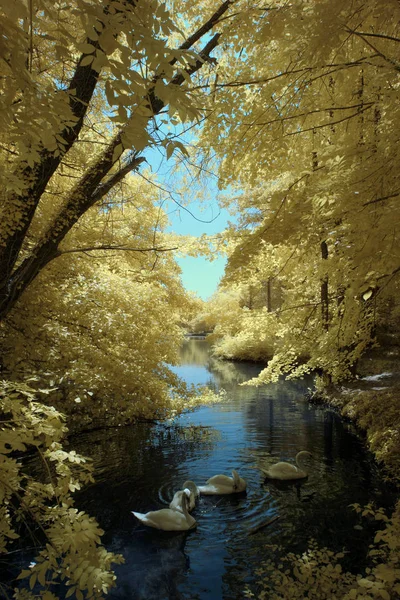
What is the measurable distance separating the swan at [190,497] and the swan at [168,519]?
10cm

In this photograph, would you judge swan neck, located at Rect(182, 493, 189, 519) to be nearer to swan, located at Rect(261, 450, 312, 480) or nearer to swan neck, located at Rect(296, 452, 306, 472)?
swan, located at Rect(261, 450, 312, 480)

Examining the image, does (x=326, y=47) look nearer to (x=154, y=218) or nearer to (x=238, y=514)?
(x=238, y=514)

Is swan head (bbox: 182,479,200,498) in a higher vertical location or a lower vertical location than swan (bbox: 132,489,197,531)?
higher

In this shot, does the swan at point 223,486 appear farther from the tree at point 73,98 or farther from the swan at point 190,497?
the tree at point 73,98

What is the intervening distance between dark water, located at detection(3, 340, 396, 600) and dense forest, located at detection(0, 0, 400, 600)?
530 millimetres

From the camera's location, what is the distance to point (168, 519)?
4.62 metres

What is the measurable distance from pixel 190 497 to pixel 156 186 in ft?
13.8

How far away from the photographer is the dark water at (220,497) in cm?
396

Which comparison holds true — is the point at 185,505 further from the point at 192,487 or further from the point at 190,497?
the point at 192,487

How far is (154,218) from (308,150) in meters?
6.33

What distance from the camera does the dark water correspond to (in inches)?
156

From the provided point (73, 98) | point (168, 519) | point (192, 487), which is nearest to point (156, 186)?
point (73, 98)

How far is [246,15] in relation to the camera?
3094 mm

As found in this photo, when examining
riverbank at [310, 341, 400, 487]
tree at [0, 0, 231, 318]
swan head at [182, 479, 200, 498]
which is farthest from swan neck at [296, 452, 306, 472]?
tree at [0, 0, 231, 318]
